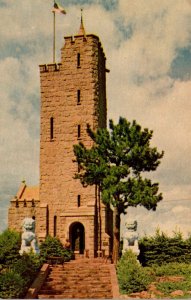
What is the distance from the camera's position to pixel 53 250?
32.0 metres

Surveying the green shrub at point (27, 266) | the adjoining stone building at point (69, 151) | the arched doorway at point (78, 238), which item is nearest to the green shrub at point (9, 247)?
the green shrub at point (27, 266)

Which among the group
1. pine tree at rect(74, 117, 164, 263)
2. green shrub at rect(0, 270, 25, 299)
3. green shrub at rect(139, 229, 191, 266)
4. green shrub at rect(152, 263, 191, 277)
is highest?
pine tree at rect(74, 117, 164, 263)

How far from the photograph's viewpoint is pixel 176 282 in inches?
1025

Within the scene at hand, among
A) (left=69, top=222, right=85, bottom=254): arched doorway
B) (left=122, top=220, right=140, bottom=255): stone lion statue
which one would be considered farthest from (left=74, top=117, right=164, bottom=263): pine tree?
(left=69, top=222, right=85, bottom=254): arched doorway

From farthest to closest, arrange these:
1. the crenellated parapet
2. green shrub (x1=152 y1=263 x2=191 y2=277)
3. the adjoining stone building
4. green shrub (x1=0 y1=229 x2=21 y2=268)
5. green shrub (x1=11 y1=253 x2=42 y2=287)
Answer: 1. the crenellated parapet
2. the adjoining stone building
3. green shrub (x1=0 y1=229 x2=21 y2=268)
4. green shrub (x1=152 y1=263 x2=191 y2=277)
5. green shrub (x1=11 y1=253 x2=42 y2=287)

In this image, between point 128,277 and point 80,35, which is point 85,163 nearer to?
point 128,277

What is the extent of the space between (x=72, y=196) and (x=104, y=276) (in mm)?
10694

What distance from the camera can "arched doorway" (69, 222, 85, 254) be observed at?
38.3 meters

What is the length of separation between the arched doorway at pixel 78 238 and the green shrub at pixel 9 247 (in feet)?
24.9

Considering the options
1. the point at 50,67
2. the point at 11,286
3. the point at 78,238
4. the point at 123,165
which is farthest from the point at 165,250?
the point at 50,67

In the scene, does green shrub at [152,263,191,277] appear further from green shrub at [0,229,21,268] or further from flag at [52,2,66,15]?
flag at [52,2,66,15]

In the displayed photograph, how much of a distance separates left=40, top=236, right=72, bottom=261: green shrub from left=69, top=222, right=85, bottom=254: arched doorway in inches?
205

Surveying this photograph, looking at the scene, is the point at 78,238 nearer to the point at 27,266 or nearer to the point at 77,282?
the point at 77,282

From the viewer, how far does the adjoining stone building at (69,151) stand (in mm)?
37562
